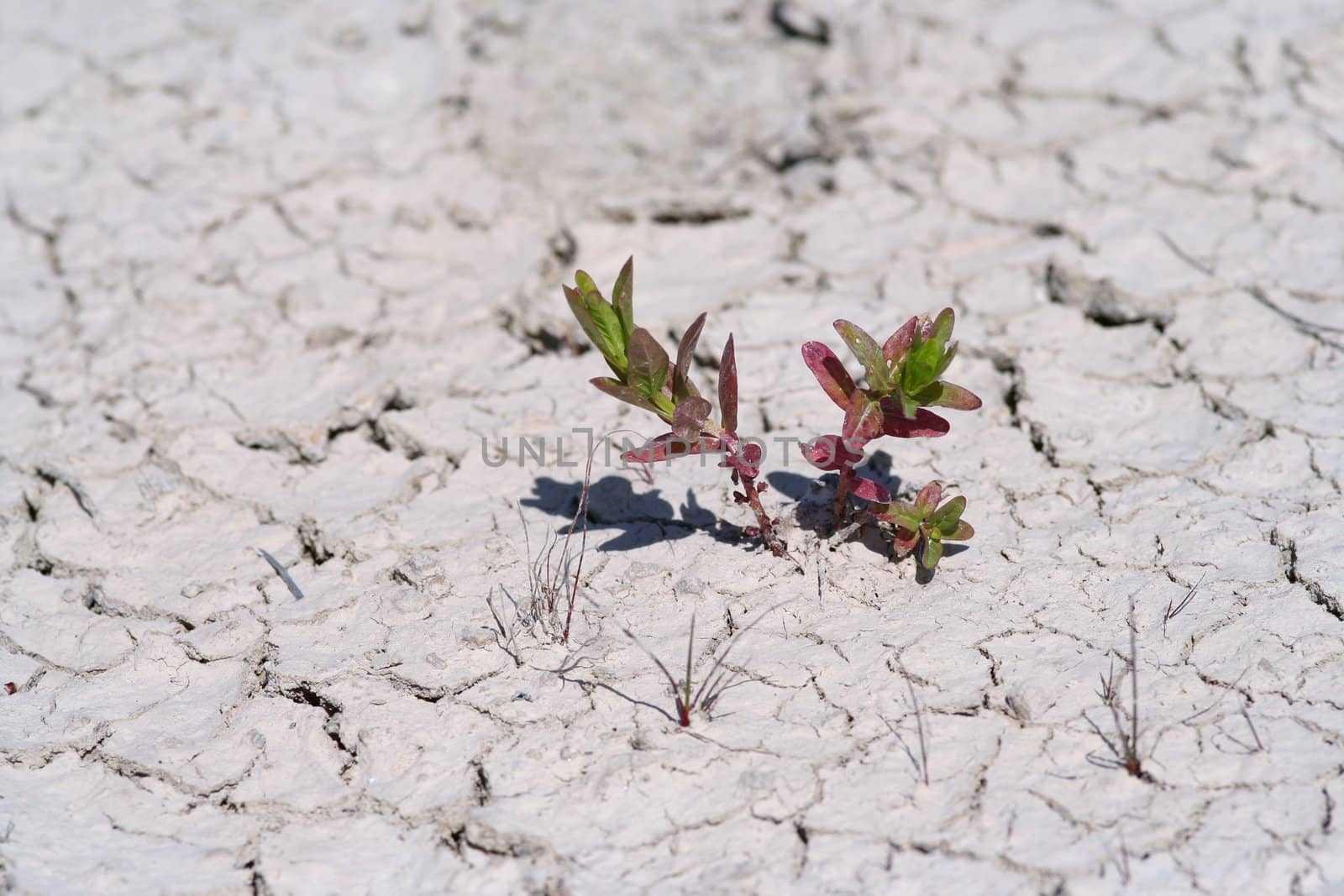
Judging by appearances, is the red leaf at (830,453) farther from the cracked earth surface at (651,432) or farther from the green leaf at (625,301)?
the green leaf at (625,301)

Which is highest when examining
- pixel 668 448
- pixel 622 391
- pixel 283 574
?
pixel 622 391

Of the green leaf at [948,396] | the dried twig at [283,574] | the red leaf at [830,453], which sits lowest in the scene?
the dried twig at [283,574]

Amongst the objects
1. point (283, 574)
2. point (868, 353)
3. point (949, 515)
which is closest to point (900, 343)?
point (868, 353)

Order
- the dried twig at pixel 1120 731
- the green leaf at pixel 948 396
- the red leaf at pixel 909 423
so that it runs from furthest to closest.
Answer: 1. the red leaf at pixel 909 423
2. the green leaf at pixel 948 396
3. the dried twig at pixel 1120 731

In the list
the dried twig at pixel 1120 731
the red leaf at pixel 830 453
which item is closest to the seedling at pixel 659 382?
the red leaf at pixel 830 453

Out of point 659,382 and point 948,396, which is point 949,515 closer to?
point 948,396

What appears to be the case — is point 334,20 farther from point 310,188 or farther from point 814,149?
point 814,149
